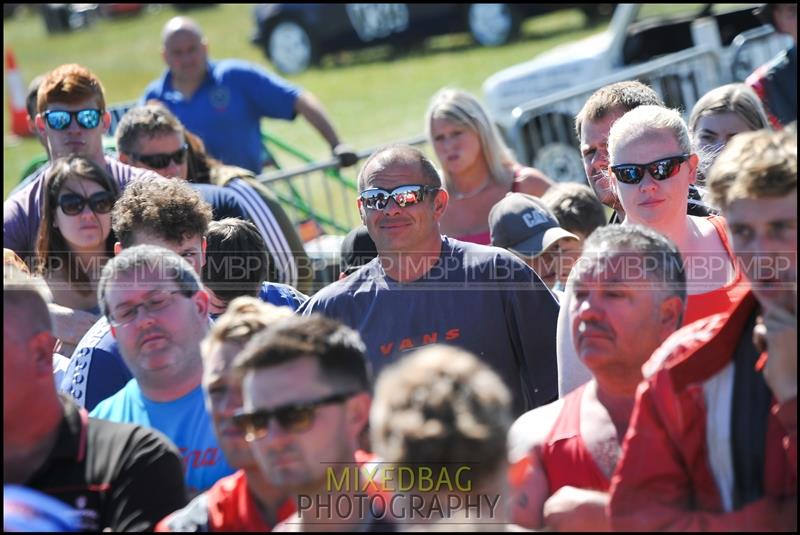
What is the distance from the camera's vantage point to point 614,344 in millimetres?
3617

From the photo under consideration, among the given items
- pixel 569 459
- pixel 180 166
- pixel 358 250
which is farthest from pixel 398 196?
pixel 180 166

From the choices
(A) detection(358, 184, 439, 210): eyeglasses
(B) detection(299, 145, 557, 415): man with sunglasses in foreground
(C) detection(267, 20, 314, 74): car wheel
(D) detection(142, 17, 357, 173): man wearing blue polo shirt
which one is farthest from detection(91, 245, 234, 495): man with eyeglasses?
(C) detection(267, 20, 314, 74): car wheel

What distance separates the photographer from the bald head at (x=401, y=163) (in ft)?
16.5

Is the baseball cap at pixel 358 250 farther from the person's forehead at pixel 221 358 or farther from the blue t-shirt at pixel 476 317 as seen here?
the person's forehead at pixel 221 358

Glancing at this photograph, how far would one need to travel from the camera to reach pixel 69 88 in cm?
685

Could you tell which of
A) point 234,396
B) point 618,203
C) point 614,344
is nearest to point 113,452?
point 234,396

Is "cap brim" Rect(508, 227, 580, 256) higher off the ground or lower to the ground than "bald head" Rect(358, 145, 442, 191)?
lower

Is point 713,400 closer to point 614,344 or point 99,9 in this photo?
point 614,344

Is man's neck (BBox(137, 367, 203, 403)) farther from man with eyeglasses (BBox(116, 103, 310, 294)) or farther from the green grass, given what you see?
the green grass

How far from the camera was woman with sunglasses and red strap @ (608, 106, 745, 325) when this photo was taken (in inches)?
178

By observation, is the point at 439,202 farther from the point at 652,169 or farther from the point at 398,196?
the point at 652,169

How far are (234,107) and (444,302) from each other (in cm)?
460

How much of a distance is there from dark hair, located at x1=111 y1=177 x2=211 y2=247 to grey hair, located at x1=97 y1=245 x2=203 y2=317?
707 mm

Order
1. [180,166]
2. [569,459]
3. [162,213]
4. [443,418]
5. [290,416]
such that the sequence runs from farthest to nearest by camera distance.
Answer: [180,166] → [162,213] → [569,459] → [290,416] → [443,418]
